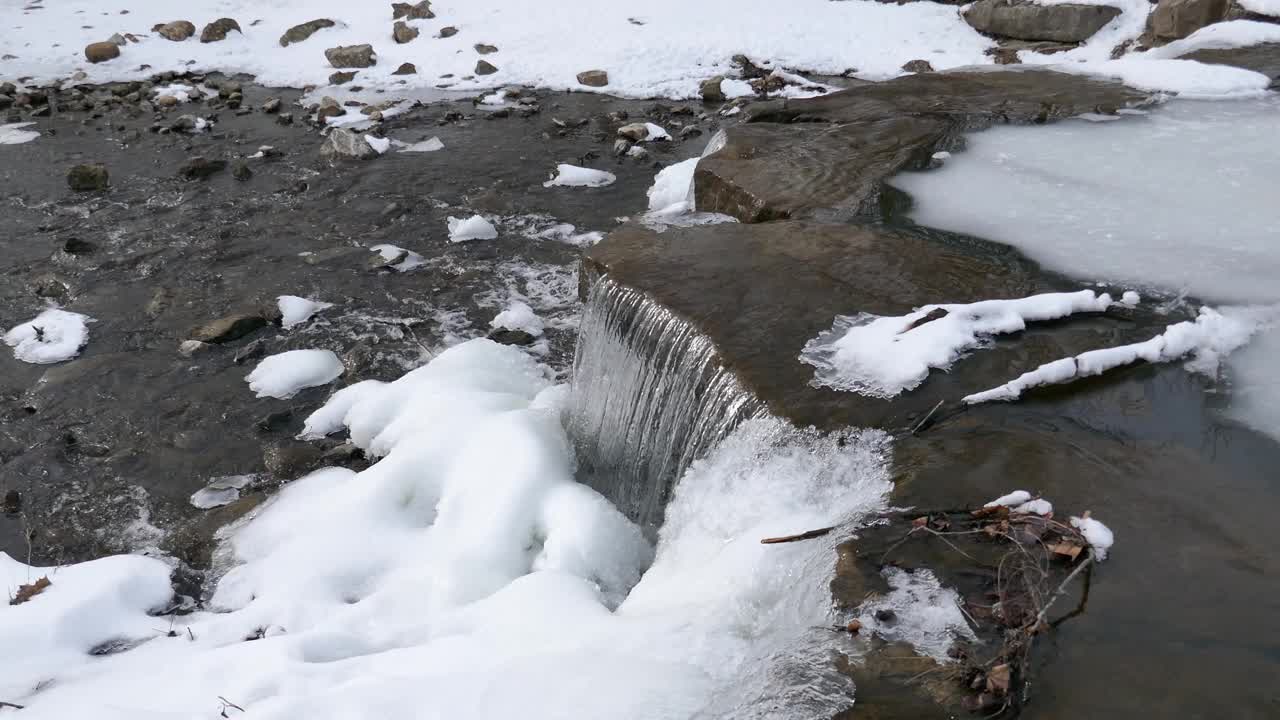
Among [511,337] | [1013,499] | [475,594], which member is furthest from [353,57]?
[1013,499]

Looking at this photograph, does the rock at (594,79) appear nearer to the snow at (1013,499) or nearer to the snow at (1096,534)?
the snow at (1013,499)

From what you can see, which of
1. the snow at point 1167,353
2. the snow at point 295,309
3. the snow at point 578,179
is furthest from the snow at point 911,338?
the snow at point 578,179

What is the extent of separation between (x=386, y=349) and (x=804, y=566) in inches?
173

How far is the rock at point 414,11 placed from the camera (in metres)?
15.0

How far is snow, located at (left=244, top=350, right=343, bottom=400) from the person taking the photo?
247 inches

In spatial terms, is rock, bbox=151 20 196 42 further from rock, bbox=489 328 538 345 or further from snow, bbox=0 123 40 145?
rock, bbox=489 328 538 345

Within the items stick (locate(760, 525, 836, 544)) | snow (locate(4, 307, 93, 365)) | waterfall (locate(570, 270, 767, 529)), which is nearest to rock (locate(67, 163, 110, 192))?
snow (locate(4, 307, 93, 365))

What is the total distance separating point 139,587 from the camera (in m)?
4.51

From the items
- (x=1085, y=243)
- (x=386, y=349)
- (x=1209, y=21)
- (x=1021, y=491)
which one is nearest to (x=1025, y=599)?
(x=1021, y=491)

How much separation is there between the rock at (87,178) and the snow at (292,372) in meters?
4.82

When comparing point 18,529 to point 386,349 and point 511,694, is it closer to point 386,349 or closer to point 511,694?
point 386,349

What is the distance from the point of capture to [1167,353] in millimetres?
4031

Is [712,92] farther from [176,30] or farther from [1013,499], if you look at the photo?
[176,30]

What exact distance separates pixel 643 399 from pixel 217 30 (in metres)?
14.3
